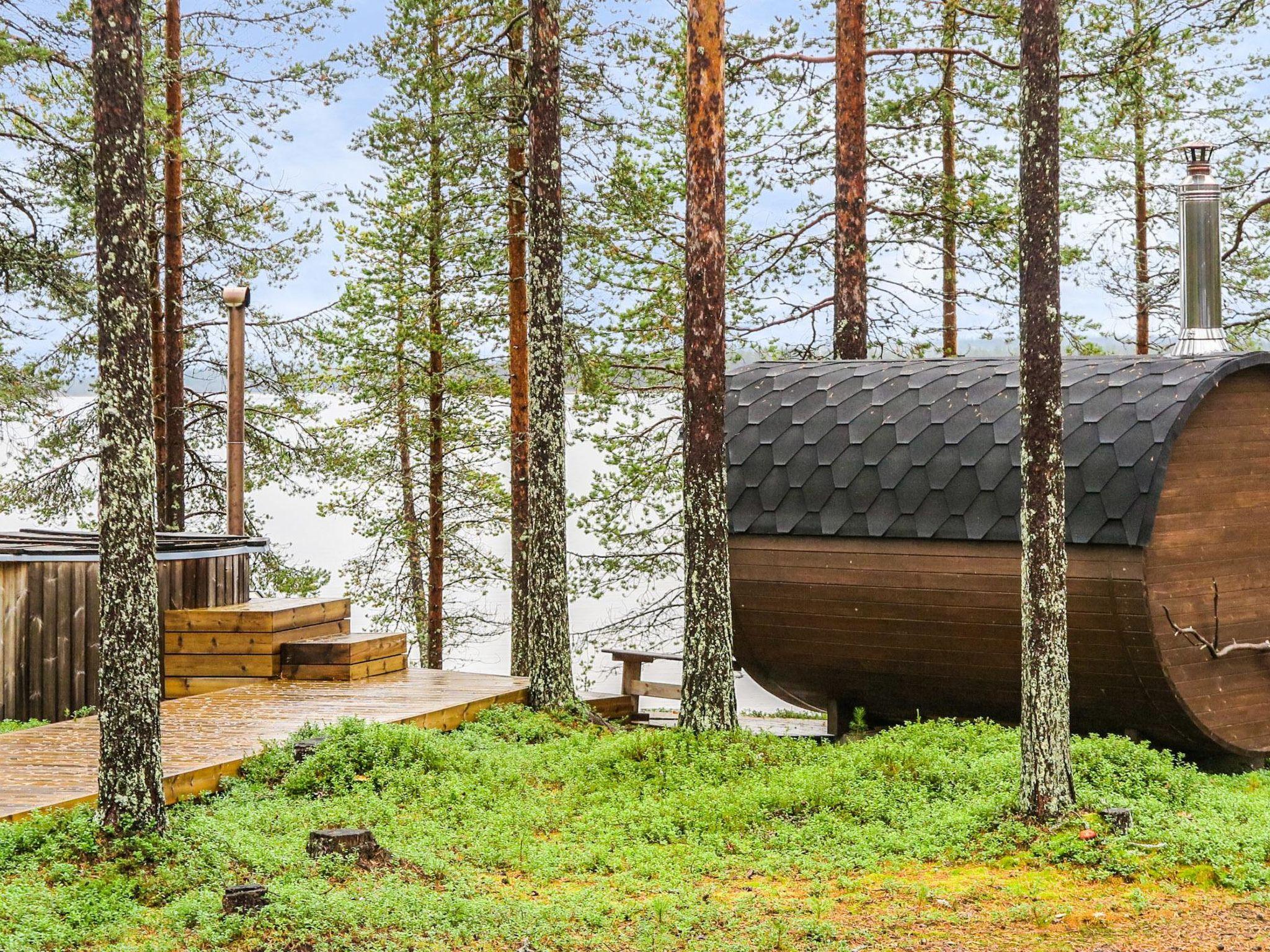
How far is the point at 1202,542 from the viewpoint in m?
8.55

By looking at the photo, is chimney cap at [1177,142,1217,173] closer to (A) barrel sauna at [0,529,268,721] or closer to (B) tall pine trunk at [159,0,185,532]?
(A) barrel sauna at [0,529,268,721]

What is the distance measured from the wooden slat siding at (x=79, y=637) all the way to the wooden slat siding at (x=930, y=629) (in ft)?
17.8

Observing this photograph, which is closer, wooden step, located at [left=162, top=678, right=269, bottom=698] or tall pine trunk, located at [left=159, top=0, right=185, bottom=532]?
wooden step, located at [left=162, top=678, right=269, bottom=698]

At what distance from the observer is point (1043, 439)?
631 centimetres

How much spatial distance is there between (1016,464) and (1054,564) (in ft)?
8.39

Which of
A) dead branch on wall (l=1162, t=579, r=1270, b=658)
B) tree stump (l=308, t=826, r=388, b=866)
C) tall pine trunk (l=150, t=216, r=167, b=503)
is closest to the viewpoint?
tree stump (l=308, t=826, r=388, b=866)

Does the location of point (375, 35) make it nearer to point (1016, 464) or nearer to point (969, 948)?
point (1016, 464)

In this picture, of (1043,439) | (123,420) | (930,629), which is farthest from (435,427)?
(1043,439)

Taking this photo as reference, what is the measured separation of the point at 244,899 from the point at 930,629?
19.2ft

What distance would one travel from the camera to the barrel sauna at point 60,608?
366 inches

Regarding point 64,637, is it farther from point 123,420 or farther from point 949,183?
point 949,183

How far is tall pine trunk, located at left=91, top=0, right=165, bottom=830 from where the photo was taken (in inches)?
210

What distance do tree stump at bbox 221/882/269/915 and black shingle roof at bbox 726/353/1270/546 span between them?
18.5ft

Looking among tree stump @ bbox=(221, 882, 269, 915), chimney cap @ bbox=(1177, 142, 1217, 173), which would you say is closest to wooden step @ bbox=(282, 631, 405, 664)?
tree stump @ bbox=(221, 882, 269, 915)
